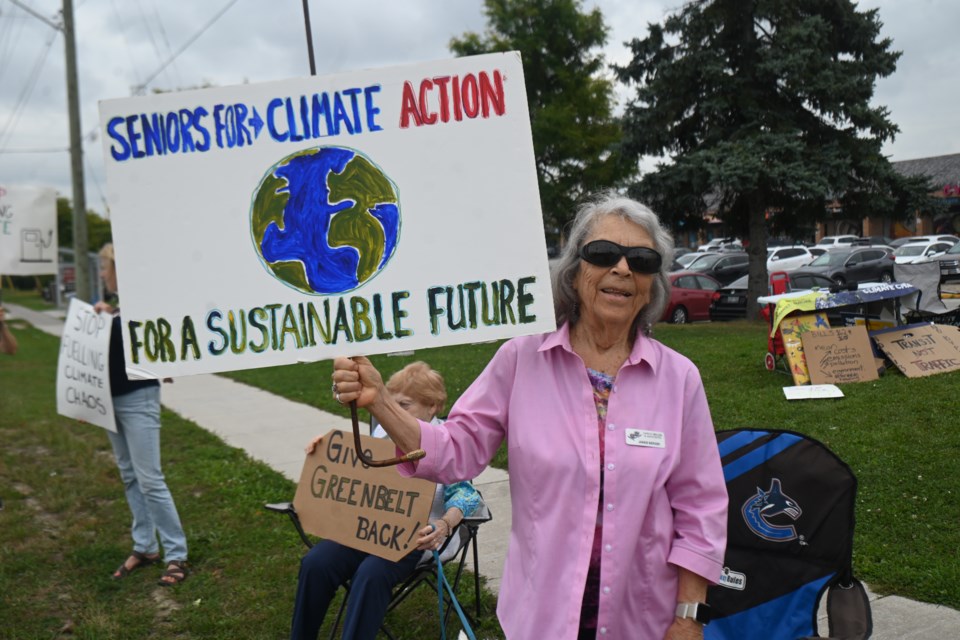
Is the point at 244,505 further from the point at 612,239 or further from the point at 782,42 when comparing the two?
the point at 782,42

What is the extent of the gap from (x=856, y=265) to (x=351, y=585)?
22415mm

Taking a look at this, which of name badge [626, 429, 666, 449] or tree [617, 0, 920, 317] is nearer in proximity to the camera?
name badge [626, 429, 666, 449]

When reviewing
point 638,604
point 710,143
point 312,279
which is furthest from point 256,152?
point 710,143

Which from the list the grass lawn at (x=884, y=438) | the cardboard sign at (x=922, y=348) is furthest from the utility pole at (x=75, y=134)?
the cardboard sign at (x=922, y=348)

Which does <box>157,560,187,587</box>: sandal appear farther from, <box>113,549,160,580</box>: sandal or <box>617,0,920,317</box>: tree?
<box>617,0,920,317</box>: tree

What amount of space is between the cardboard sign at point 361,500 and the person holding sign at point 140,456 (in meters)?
1.24

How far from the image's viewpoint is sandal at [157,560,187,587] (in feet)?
15.2

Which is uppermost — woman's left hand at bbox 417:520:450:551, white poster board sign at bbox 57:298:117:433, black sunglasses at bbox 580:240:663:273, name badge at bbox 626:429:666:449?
black sunglasses at bbox 580:240:663:273

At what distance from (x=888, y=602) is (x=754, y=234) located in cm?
1369

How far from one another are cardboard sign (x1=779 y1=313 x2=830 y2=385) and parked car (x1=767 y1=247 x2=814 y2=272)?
20501mm

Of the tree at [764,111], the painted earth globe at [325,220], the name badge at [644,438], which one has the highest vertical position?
the tree at [764,111]

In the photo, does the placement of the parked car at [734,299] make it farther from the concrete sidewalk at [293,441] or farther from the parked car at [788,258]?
the parked car at [788,258]

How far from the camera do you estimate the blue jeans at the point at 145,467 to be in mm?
4555

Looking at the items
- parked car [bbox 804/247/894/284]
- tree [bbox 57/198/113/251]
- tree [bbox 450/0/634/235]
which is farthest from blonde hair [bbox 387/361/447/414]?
tree [bbox 57/198/113/251]
